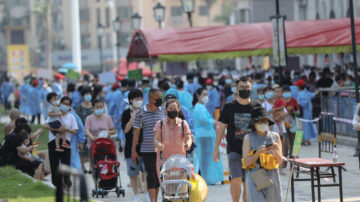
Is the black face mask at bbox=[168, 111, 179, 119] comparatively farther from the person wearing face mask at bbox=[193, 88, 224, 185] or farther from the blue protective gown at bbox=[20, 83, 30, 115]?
the blue protective gown at bbox=[20, 83, 30, 115]

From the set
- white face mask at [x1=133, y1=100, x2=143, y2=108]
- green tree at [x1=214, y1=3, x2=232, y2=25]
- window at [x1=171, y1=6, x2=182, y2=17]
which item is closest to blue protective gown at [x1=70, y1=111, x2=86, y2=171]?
white face mask at [x1=133, y1=100, x2=143, y2=108]

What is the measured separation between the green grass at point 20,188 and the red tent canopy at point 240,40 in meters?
10.3

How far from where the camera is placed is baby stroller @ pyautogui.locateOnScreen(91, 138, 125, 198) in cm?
1389

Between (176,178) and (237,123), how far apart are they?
117 centimetres

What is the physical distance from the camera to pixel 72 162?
14.7 m

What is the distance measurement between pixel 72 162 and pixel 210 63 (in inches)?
3645

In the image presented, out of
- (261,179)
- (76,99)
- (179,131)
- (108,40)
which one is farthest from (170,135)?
(108,40)

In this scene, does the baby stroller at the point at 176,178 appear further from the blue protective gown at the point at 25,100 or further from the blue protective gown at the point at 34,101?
the blue protective gown at the point at 25,100

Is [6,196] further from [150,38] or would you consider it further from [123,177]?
[150,38]

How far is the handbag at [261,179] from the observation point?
29.6 feet

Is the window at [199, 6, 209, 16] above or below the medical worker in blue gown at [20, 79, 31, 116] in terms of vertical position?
above

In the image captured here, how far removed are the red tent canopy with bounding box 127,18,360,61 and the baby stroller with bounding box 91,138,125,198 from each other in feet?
34.8

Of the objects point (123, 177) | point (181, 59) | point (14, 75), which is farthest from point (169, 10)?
point (123, 177)

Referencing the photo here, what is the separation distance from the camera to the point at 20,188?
1309cm
